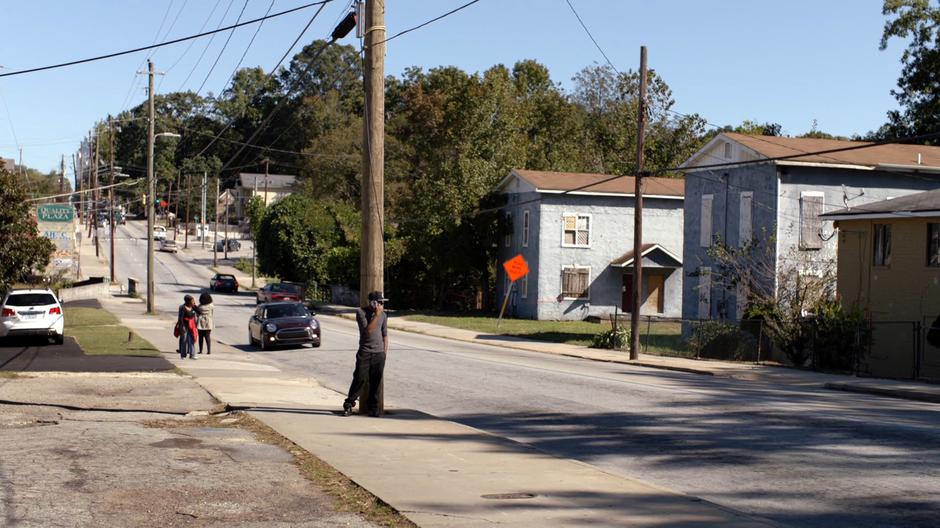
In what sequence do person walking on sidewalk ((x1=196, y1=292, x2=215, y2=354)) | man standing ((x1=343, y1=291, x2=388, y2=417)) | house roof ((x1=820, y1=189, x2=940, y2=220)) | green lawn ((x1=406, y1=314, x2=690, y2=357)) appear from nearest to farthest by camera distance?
man standing ((x1=343, y1=291, x2=388, y2=417)), house roof ((x1=820, y1=189, x2=940, y2=220)), person walking on sidewalk ((x1=196, y1=292, x2=215, y2=354)), green lawn ((x1=406, y1=314, x2=690, y2=357))

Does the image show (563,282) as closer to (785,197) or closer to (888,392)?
(785,197)

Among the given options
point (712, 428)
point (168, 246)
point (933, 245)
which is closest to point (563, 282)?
point (933, 245)

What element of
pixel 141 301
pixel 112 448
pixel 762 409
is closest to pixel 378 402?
pixel 112 448

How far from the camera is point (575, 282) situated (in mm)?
53375

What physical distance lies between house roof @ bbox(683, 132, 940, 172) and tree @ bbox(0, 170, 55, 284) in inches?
1081

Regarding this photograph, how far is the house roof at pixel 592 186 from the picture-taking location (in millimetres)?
51938

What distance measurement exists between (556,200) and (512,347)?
56.6 feet

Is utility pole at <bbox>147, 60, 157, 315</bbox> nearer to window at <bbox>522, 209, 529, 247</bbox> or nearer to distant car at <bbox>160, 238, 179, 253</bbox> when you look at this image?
window at <bbox>522, 209, 529, 247</bbox>

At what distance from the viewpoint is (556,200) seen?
52.6 m

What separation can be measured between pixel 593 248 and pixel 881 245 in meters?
23.3

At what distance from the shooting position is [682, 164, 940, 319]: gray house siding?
36.2 meters

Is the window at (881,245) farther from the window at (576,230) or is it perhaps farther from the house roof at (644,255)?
the window at (576,230)

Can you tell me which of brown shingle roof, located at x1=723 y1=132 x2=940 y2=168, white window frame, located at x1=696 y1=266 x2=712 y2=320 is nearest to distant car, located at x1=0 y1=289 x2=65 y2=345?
white window frame, located at x1=696 y1=266 x2=712 y2=320

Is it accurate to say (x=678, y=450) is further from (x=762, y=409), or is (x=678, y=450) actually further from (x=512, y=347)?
(x=512, y=347)
